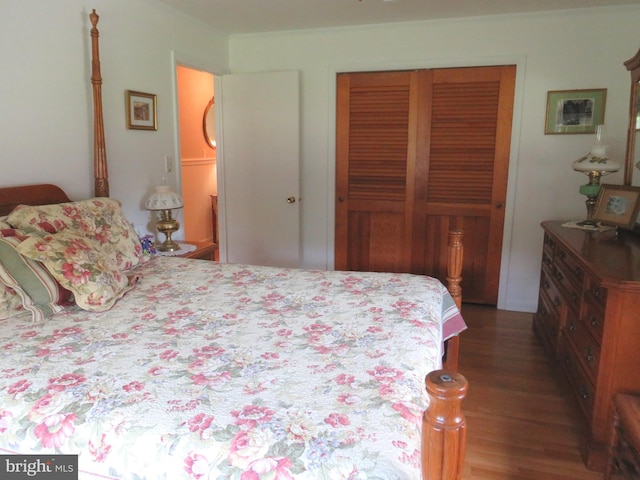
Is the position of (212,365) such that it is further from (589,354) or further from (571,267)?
(571,267)

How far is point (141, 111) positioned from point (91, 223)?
1194 mm

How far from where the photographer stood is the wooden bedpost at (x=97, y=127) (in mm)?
2607

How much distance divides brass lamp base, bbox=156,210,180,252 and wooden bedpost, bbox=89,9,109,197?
1.51 feet

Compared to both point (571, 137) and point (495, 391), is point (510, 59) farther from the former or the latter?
point (495, 391)

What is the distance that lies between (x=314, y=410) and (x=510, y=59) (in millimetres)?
3337

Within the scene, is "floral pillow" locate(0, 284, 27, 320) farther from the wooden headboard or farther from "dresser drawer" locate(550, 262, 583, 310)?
"dresser drawer" locate(550, 262, 583, 310)

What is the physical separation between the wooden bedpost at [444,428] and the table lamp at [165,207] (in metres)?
2.48

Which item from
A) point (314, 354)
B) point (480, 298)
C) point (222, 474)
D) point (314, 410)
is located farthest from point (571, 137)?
point (222, 474)

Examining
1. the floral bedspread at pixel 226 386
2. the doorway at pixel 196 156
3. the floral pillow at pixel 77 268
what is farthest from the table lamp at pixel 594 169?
the doorway at pixel 196 156

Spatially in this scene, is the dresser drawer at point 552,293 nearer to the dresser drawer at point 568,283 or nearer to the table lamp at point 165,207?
the dresser drawer at point 568,283

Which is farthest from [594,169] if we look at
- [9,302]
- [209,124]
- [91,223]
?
[209,124]

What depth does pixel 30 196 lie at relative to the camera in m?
2.31

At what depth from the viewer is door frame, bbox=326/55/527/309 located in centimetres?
360

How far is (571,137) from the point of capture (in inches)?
139
